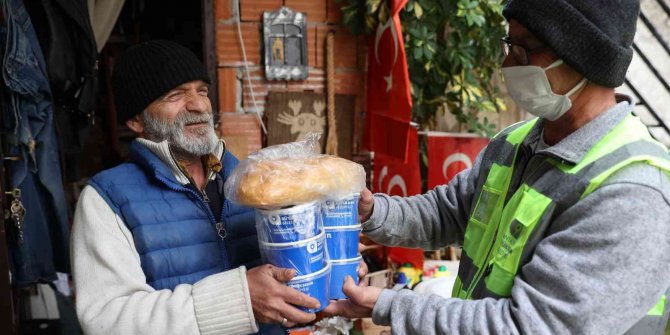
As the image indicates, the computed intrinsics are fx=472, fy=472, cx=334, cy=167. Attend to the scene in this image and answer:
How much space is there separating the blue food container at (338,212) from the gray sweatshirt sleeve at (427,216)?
11.2 inches

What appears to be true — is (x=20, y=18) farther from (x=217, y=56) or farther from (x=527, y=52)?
(x=527, y=52)

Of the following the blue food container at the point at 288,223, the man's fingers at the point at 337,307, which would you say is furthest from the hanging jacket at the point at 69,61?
the man's fingers at the point at 337,307

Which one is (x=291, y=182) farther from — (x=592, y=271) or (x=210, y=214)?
(x=592, y=271)

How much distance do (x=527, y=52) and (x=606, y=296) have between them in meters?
0.64

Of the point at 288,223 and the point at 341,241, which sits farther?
the point at 341,241

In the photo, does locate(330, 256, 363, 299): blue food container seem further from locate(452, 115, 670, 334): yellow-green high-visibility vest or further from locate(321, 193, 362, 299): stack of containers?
locate(452, 115, 670, 334): yellow-green high-visibility vest

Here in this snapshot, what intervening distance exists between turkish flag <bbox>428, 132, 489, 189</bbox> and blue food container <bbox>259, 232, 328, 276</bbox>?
2179 mm

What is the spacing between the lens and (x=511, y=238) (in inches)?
47.8

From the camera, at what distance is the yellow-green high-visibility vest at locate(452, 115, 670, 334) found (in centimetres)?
110

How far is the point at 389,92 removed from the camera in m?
3.05

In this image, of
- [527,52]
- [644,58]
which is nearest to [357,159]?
[527,52]

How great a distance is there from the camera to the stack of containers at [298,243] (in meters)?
1.17

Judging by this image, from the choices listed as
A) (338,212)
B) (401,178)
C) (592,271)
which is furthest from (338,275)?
(401,178)

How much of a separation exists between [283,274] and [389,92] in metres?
→ 2.07
